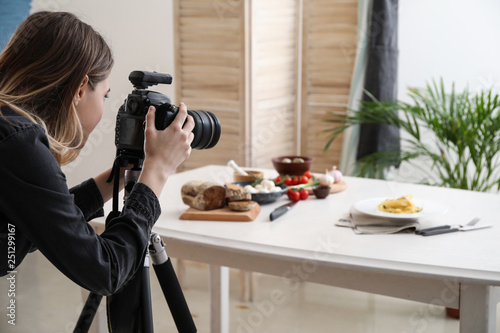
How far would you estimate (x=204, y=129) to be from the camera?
1.51 meters

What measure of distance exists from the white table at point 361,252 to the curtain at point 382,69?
1317mm

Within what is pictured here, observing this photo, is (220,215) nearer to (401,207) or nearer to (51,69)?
(401,207)

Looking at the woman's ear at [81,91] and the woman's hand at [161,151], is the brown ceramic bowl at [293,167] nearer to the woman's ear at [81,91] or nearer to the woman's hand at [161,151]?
the woman's hand at [161,151]

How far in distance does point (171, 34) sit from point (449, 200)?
187 cm

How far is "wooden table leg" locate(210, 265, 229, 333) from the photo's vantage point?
2389mm

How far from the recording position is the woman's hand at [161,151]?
1324 millimetres

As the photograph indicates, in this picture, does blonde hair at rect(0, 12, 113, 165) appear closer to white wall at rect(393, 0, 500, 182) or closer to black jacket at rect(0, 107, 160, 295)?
black jacket at rect(0, 107, 160, 295)

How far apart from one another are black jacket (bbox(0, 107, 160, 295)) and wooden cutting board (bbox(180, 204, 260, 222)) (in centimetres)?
69

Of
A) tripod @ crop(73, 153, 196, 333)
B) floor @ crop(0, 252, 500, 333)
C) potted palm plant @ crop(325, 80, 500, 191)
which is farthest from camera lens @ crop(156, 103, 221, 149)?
potted palm plant @ crop(325, 80, 500, 191)

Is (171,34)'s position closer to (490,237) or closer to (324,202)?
(324,202)

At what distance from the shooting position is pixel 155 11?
3391 millimetres

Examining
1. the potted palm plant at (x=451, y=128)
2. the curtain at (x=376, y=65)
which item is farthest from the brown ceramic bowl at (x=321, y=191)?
the curtain at (x=376, y=65)

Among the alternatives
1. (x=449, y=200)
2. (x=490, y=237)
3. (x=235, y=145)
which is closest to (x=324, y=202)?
(x=449, y=200)

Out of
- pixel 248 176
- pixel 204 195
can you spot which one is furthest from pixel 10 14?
pixel 204 195
